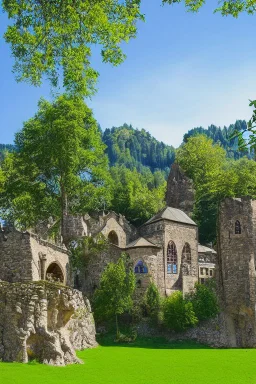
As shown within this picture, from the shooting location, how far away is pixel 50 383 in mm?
16734

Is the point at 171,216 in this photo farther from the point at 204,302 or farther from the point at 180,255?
the point at 204,302

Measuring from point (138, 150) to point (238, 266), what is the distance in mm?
149028

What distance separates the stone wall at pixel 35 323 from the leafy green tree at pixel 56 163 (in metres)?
21.1

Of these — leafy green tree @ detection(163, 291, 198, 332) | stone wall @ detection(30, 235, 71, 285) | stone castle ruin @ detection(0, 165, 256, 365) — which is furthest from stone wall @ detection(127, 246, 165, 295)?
stone wall @ detection(30, 235, 71, 285)

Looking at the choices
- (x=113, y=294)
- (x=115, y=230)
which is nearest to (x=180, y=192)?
(x=115, y=230)

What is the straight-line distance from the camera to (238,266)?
41625 millimetres

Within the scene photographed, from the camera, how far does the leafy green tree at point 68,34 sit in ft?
46.1

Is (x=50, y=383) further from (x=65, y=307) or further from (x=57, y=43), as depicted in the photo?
(x=57, y=43)

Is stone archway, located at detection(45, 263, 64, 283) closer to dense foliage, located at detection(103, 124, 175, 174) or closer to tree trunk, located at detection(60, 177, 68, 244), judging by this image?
tree trunk, located at detection(60, 177, 68, 244)

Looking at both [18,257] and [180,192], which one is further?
[180,192]

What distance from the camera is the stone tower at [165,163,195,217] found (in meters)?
57.3

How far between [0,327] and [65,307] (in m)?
2.93

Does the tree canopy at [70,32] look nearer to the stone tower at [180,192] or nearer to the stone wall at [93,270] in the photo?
the stone wall at [93,270]

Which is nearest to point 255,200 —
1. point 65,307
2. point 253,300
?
point 253,300
